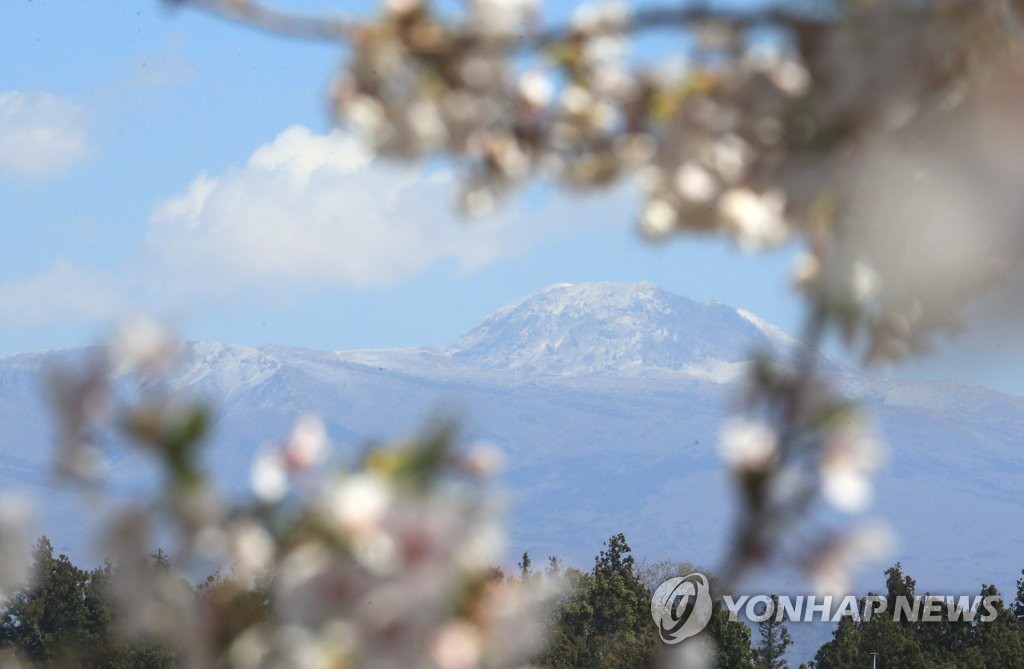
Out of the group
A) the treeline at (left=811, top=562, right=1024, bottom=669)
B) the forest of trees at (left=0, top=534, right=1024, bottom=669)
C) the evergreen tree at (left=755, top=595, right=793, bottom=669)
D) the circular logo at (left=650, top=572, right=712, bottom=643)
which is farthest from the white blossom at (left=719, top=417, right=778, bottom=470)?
the evergreen tree at (left=755, top=595, right=793, bottom=669)

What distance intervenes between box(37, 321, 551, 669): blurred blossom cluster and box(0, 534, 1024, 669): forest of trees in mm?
24512

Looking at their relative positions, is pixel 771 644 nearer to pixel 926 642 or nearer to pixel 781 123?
pixel 926 642

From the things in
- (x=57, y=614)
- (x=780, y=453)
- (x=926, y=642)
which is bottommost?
(x=780, y=453)

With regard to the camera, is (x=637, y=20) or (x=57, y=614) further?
(x=57, y=614)

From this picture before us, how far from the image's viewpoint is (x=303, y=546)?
141cm

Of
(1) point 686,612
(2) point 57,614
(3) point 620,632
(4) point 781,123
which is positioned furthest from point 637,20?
(2) point 57,614

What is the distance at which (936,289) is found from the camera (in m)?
2.27

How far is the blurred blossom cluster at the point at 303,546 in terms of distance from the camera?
135 centimetres

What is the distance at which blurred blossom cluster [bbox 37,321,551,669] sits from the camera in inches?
53.1

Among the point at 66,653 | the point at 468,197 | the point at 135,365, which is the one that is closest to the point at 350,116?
the point at 468,197

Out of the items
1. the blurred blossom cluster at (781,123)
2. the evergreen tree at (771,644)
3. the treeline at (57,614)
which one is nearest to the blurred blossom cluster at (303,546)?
the blurred blossom cluster at (781,123)

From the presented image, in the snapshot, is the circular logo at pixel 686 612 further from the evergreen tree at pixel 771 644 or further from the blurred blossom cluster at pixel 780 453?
the blurred blossom cluster at pixel 780 453

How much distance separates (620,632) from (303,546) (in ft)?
117

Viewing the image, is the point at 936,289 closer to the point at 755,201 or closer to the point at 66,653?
the point at 755,201
